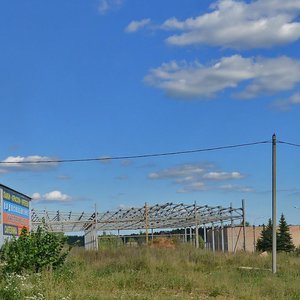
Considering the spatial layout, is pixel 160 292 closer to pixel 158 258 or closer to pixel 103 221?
pixel 158 258

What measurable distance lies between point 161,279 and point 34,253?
14.1ft

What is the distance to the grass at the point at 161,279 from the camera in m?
12.7

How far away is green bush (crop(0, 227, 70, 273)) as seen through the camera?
1542 centimetres

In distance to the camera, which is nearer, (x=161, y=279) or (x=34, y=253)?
(x=34, y=253)

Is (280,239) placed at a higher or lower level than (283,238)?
lower

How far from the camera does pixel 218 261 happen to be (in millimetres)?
25219

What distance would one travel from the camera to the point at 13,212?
71.9 ft

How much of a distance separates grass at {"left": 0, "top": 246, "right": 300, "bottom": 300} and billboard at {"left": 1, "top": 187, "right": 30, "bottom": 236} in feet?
10.5

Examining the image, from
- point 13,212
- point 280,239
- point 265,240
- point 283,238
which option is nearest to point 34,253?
point 13,212

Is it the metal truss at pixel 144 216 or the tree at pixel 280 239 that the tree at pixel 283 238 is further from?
the metal truss at pixel 144 216

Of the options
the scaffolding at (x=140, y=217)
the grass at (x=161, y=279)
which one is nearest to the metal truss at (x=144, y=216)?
the scaffolding at (x=140, y=217)

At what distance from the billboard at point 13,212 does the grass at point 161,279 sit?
3204mm

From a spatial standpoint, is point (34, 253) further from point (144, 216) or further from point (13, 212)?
point (144, 216)

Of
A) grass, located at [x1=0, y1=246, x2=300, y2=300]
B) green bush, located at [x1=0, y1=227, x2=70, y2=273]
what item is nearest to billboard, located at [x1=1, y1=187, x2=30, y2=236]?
grass, located at [x1=0, y1=246, x2=300, y2=300]
